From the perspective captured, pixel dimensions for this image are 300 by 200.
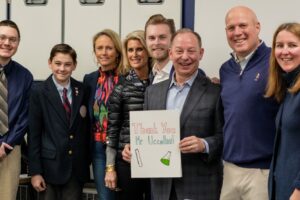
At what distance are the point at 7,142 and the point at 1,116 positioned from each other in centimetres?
19

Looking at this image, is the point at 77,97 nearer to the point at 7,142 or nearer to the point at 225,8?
the point at 7,142

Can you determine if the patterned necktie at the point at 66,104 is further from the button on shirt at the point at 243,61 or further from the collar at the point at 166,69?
the button on shirt at the point at 243,61

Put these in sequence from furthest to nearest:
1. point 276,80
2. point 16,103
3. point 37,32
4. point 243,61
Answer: point 37,32 < point 16,103 < point 243,61 < point 276,80

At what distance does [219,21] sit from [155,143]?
1.23m

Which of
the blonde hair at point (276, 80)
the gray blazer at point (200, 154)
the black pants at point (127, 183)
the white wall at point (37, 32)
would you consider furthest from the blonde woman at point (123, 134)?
the white wall at point (37, 32)

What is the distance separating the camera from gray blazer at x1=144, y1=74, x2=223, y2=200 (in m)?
2.61

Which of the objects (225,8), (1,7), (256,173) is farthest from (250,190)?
(1,7)

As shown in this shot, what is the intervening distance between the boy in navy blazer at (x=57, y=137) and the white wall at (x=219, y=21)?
102cm

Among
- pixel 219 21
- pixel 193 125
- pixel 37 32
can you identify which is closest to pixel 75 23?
pixel 37 32

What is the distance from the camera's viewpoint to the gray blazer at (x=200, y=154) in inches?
103

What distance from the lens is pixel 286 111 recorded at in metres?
2.36

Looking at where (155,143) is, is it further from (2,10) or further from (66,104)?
(2,10)

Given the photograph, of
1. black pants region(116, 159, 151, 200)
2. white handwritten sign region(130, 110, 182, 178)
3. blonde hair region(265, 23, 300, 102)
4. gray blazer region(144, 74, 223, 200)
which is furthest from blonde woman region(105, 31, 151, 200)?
blonde hair region(265, 23, 300, 102)

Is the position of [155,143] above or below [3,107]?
below
